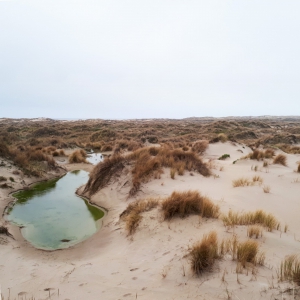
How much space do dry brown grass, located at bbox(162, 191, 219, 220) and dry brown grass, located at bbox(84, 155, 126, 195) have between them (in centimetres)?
446

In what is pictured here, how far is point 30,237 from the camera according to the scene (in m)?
6.08

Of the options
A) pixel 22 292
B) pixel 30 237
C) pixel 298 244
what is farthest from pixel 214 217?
pixel 30 237

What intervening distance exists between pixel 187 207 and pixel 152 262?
1.88m

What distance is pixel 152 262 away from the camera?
3857 mm

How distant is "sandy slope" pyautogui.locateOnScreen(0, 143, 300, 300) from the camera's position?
115 inches

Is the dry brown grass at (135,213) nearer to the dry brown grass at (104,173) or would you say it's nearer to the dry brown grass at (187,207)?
the dry brown grass at (187,207)

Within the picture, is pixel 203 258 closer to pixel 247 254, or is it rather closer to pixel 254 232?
pixel 247 254

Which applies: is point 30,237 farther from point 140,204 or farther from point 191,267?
point 191,267

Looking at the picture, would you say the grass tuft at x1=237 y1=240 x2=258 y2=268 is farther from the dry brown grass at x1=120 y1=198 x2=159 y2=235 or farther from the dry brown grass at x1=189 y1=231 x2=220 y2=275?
the dry brown grass at x1=120 y1=198 x2=159 y2=235

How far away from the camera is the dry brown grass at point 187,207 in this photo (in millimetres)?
5238

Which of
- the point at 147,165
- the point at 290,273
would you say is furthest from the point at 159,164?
the point at 290,273

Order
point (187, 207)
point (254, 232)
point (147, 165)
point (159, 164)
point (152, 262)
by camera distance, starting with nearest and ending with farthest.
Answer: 1. point (152, 262)
2. point (254, 232)
3. point (187, 207)
4. point (147, 165)
5. point (159, 164)

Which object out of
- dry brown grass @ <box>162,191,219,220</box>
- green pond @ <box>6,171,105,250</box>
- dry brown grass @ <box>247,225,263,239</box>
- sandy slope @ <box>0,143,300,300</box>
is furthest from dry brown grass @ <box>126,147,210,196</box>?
dry brown grass @ <box>247,225,263,239</box>

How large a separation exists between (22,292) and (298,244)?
4.57 metres
